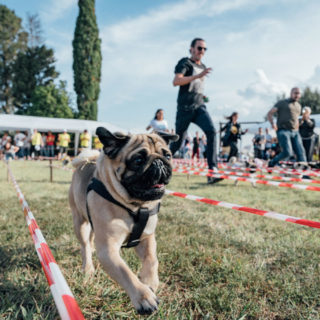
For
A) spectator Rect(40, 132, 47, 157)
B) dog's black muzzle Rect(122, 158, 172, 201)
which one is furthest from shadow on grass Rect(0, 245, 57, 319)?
spectator Rect(40, 132, 47, 157)

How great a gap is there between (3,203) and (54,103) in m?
35.1

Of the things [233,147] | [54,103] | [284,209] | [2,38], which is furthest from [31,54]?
[284,209]

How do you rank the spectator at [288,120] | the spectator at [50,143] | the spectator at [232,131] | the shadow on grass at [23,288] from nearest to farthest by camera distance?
the shadow on grass at [23,288] < the spectator at [288,120] < the spectator at [232,131] < the spectator at [50,143]

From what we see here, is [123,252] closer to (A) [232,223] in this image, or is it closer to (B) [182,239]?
(B) [182,239]

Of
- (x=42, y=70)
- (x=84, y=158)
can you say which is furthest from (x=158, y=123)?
(x=42, y=70)

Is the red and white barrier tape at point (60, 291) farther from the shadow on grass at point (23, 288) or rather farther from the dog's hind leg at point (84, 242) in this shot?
the dog's hind leg at point (84, 242)

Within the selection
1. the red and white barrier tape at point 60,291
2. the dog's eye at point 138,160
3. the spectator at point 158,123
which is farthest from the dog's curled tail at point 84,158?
the spectator at point 158,123

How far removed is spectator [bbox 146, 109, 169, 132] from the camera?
786cm

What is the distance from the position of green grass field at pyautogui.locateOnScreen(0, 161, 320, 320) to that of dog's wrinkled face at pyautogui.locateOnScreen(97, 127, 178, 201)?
2.35 feet

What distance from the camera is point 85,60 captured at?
3303 cm

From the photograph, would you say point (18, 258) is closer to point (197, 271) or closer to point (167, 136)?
point (197, 271)

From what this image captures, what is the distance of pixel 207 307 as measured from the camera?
1743 millimetres

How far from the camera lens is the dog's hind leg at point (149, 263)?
1854 millimetres

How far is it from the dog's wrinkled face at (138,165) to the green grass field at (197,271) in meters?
0.72
